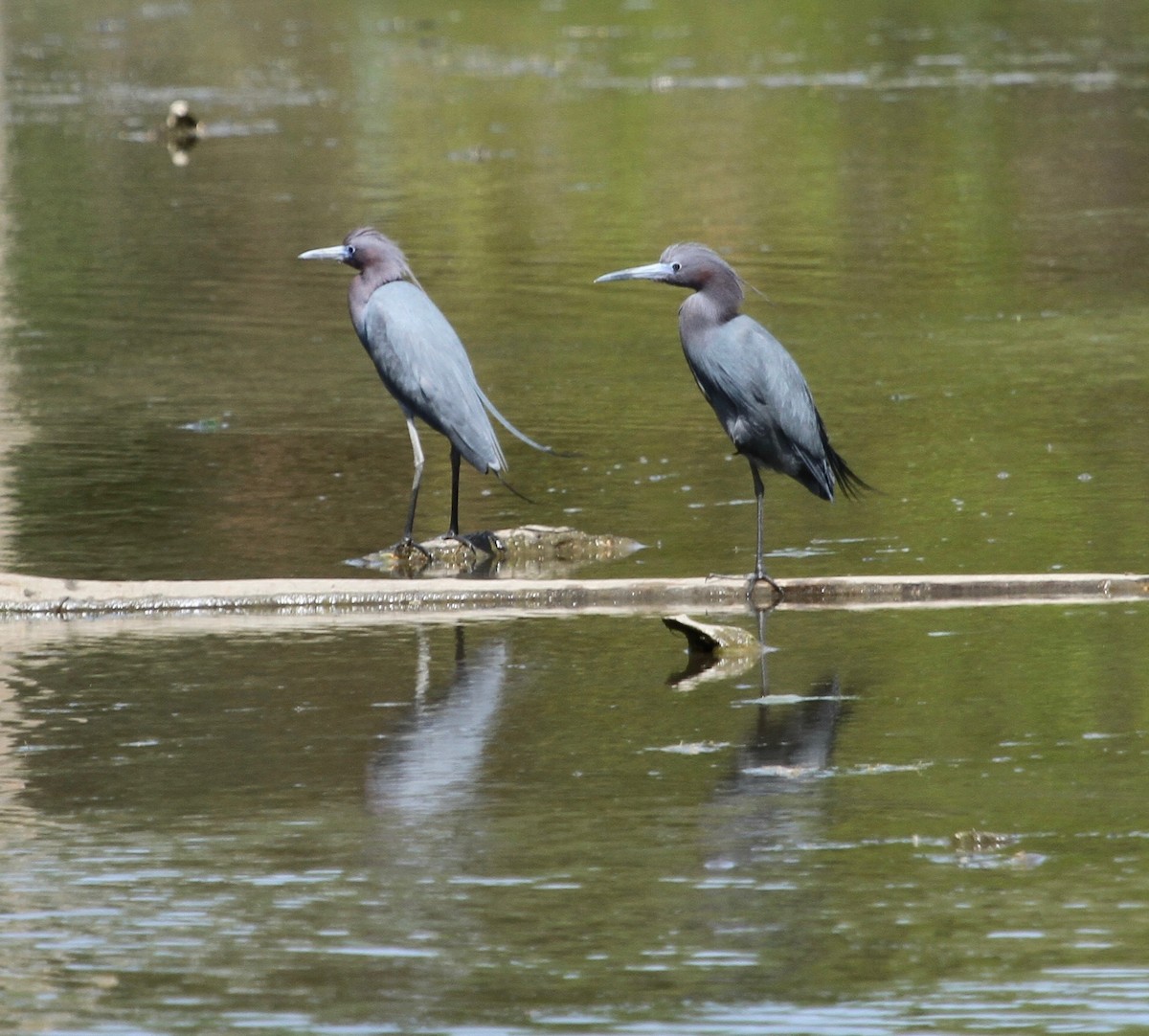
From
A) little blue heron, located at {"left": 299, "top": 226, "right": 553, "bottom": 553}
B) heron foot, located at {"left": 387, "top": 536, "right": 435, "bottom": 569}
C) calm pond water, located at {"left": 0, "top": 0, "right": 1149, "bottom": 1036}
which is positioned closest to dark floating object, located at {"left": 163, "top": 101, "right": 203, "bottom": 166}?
calm pond water, located at {"left": 0, "top": 0, "right": 1149, "bottom": 1036}

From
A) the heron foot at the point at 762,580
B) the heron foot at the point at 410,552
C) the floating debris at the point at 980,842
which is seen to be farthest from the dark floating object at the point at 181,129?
the floating debris at the point at 980,842

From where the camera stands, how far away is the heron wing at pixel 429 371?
9.55m

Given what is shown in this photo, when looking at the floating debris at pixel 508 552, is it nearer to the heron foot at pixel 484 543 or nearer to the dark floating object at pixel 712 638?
the heron foot at pixel 484 543

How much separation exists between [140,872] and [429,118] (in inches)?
921

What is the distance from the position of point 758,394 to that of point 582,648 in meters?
1.30

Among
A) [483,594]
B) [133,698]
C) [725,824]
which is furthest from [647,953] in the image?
[483,594]

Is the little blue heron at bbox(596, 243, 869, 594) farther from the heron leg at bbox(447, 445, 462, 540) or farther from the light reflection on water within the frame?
the heron leg at bbox(447, 445, 462, 540)

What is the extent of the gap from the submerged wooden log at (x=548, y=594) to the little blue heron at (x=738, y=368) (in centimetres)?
44

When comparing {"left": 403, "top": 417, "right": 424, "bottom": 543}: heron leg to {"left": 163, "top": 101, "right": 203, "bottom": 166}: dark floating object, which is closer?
{"left": 403, "top": 417, "right": 424, "bottom": 543}: heron leg

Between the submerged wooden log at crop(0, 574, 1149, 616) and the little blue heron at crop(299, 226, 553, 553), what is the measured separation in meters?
1.01

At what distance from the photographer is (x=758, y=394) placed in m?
8.76

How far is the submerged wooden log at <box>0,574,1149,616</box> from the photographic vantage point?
27.2ft

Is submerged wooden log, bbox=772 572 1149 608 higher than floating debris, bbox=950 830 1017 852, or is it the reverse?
submerged wooden log, bbox=772 572 1149 608

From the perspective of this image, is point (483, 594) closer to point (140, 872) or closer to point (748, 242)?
point (140, 872)
